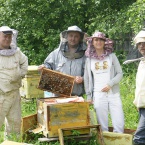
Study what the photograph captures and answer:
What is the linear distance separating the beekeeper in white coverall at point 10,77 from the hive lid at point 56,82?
446mm

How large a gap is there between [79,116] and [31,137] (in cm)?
79

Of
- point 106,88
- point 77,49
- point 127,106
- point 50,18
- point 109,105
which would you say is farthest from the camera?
point 50,18

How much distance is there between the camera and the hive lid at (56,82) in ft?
16.4

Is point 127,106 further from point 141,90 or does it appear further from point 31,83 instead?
point 141,90

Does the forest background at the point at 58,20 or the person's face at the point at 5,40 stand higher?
the forest background at the point at 58,20

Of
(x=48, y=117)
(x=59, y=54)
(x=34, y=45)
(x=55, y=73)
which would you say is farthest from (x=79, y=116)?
(x=34, y=45)

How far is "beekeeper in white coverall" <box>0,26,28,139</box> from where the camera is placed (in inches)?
204

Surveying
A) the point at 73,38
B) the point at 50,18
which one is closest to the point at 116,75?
the point at 73,38

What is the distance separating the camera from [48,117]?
15.0 feet

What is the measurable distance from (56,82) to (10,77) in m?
0.67

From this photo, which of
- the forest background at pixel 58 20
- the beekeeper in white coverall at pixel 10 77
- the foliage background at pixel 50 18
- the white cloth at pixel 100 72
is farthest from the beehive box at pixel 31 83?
the foliage background at pixel 50 18

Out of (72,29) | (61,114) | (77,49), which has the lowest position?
(61,114)

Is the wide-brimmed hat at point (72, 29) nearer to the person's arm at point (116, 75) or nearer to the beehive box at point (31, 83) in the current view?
the person's arm at point (116, 75)

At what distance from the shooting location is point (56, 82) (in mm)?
5113
